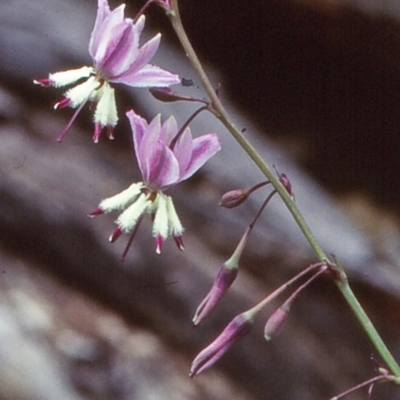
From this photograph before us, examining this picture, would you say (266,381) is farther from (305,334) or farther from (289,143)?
(289,143)

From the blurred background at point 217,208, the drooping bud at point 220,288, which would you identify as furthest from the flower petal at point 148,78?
the blurred background at point 217,208

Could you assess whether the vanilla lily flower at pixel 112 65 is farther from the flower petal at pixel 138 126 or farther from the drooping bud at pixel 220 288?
the drooping bud at pixel 220 288

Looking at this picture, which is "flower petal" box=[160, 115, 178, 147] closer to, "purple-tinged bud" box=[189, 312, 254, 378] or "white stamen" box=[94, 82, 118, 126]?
"white stamen" box=[94, 82, 118, 126]

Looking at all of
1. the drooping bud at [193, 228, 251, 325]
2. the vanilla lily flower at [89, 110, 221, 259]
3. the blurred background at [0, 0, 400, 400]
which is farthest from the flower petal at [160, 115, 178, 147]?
the blurred background at [0, 0, 400, 400]

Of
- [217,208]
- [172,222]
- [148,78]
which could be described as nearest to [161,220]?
[172,222]

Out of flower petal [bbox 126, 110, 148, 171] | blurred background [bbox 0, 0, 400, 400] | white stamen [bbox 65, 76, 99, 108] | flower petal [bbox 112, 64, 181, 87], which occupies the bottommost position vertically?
blurred background [bbox 0, 0, 400, 400]

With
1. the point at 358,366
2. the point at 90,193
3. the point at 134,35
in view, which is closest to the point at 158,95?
the point at 134,35
